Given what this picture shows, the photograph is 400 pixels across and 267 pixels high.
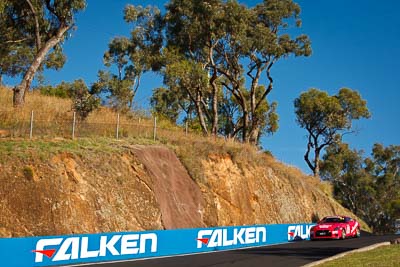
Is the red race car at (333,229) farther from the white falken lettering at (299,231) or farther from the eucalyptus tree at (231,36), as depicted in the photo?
the eucalyptus tree at (231,36)

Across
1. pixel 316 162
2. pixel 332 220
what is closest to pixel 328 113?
pixel 316 162

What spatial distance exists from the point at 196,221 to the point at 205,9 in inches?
693

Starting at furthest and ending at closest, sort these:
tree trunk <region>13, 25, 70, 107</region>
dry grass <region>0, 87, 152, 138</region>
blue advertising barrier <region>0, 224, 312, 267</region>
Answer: tree trunk <region>13, 25, 70, 107</region> → dry grass <region>0, 87, 152, 138</region> → blue advertising barrier <region>0, 224, 312, 267</region>

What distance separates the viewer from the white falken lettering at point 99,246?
15.9 metres

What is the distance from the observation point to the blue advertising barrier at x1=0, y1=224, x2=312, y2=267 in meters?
14.9

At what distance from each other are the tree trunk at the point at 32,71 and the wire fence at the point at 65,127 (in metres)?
1.78

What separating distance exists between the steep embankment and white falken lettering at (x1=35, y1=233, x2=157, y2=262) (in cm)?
322

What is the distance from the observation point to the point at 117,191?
24.6m

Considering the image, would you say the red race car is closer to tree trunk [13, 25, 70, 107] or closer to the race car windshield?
the race car windshield

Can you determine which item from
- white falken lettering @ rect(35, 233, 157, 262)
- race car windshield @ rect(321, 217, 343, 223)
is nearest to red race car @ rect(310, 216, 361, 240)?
race car windshield @ rect(321, 217, 343, 223)

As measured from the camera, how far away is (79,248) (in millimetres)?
16766

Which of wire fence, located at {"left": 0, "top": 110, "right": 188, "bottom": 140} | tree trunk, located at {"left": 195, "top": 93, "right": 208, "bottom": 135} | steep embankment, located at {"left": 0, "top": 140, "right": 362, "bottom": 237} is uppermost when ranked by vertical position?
tree trunk, located at {"left": 195, "top": 93, "right": 208, "bottom": 135}

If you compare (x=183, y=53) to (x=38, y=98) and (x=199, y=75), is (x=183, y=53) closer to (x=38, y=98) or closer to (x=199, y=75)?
(x=199, y=75)

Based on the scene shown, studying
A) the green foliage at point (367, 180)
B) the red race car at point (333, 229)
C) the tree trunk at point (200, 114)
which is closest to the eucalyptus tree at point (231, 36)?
the tree trunk at point (200, 114)
